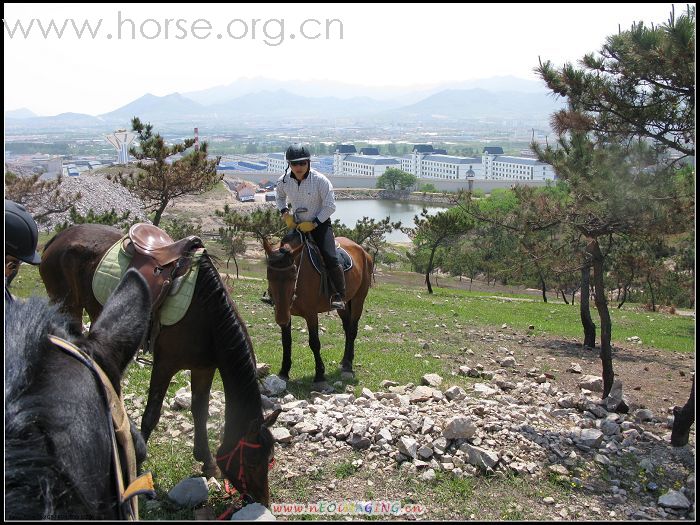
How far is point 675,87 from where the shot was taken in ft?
21.2

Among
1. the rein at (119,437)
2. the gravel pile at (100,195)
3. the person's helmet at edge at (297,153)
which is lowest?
the gravel pile at (100,195)

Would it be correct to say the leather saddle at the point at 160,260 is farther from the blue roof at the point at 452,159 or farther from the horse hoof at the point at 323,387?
the blue roof at the point at 452,159

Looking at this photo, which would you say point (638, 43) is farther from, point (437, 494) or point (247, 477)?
point (247, 477)

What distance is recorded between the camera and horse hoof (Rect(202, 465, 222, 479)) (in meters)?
4.96

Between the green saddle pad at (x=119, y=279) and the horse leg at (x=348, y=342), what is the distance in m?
3.94

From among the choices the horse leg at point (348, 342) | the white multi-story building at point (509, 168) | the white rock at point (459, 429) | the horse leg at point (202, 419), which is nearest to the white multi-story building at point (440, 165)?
the white multi-story building at point (509, 168)

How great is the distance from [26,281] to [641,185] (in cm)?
1532

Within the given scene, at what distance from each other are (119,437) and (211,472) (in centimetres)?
300

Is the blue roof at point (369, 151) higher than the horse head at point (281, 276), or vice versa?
the blue roof at point (369, 151)

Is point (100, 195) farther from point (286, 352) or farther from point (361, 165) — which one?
point (361, 165)

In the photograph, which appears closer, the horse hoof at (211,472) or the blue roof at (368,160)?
the horse hoof at (211,472)

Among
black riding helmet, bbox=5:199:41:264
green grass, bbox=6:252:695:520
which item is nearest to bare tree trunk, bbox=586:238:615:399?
green grass, bbox=6:252:695:520

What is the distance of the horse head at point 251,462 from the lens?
3.97 m

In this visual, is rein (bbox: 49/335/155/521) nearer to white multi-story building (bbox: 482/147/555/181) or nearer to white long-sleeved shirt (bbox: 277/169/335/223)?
white long-sleeved shirt (bbox: 277/169/335/223)
